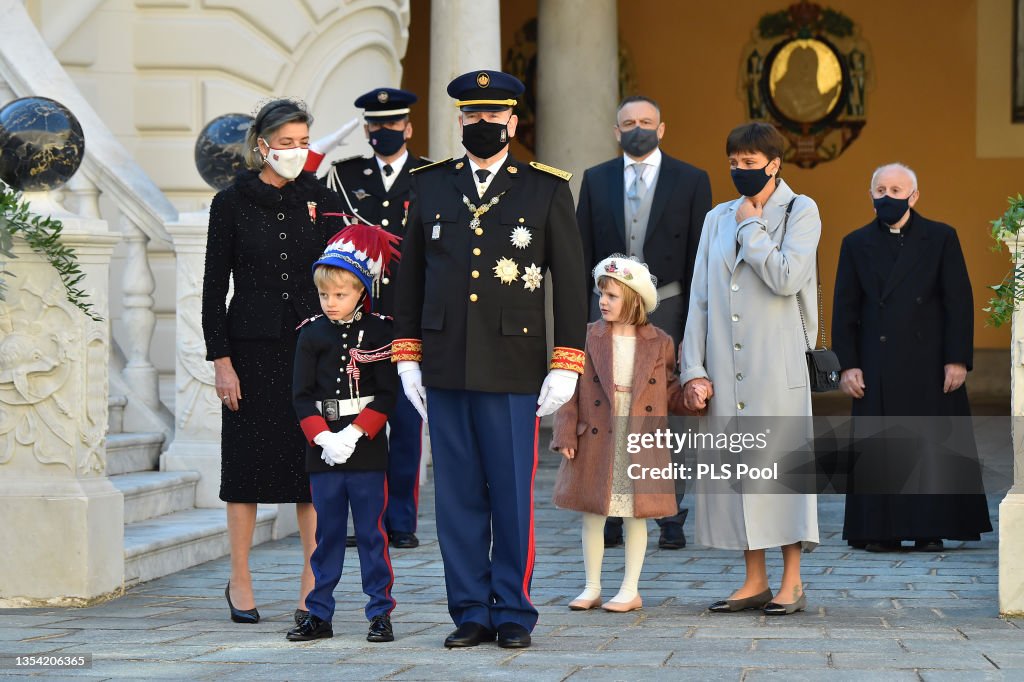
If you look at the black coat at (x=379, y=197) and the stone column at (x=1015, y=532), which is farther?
the black coat at (x=379, y=197)

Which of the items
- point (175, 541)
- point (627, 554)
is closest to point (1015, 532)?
point (627, 554)

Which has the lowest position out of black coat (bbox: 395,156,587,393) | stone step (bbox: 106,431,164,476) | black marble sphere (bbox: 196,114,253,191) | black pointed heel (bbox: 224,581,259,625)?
black pointed heel (bbox: 224,581,259,625)

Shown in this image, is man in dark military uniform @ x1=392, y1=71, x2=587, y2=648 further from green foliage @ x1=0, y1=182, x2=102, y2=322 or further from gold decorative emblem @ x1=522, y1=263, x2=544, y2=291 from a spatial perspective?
green foliage @ x1=0, y1=182, x2=102, y2=322

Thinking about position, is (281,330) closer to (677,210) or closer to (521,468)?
(521,468)

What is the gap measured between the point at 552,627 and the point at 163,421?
349cm

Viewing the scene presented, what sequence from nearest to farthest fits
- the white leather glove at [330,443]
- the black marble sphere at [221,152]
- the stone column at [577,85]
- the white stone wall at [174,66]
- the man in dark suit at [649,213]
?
the white leather glove at [330,443]
the man in dark suit at [649,213]
the black marble sphere at [221,152]
the white stone wall at [174,66]
the stone column at [577,85]

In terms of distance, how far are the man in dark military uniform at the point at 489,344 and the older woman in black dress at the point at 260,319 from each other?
0.74m

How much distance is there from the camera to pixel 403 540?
8164mm

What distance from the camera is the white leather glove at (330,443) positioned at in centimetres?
572

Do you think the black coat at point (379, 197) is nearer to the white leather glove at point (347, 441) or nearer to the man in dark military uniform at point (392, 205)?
the man in dark military uniform at point (392, 205)

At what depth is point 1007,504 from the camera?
624 centimetres

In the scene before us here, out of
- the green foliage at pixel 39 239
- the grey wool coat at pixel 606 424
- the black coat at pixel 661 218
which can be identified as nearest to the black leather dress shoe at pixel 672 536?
the black coat at pixel 661 218

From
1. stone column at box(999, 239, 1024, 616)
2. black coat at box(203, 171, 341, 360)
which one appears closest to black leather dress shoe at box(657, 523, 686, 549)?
stone column at box(999, 239, 1024, 616)

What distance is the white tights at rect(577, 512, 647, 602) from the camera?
21.1 ft
